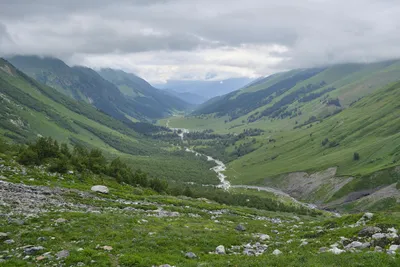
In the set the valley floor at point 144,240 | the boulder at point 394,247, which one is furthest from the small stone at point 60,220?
the boulder at point 394,247

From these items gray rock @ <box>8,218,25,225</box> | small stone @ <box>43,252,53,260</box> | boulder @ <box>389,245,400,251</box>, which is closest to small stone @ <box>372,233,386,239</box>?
boulder @ <box>389,245,400,251</box>

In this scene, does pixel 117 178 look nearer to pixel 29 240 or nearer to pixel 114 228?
pixel 114 228

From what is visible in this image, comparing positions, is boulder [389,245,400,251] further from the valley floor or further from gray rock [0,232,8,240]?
gray rock [0,232,8,240]

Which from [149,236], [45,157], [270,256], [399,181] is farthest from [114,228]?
[399,181]

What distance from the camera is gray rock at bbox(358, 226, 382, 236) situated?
30.0 m

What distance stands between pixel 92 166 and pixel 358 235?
60.6 m

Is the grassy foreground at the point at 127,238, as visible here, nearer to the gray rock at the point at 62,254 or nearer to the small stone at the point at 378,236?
the gray rock at the point at 62,254

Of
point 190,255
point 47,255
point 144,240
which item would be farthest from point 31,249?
point 190,255

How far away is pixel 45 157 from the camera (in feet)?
218

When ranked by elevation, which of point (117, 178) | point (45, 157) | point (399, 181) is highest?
Result: point (45, 157)

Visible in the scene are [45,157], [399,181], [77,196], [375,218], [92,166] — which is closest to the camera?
[375,218]

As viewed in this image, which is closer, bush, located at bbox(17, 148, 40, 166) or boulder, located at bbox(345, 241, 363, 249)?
boulder, located at bbox(345, 241, 363, 249)

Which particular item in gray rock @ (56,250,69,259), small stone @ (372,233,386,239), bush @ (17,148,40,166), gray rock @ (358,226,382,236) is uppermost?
bush @ (17,148,40,166)

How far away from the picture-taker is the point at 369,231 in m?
30.3
